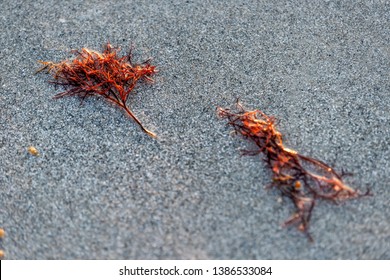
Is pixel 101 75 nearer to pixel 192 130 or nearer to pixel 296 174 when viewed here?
pixel 192 130

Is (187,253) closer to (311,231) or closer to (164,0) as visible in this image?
(311,231)

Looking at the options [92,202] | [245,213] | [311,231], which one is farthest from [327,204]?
[92,202]

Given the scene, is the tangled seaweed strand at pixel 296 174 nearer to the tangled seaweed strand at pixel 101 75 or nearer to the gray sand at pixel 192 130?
the gray sand at pixel 192 130

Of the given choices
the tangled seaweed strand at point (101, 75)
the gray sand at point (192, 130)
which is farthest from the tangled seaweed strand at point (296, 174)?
the tangled seaweed strand at point (101, 75)

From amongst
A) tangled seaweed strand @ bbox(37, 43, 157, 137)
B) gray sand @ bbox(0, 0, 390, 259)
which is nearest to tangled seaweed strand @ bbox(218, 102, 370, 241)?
gray sand @ bbox(0, 0, 390, 259)

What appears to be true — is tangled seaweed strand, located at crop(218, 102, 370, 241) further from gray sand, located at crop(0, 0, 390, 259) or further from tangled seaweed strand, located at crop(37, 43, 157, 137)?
tangled seaweed strand, located at crop(37, 43, 157, 137)
